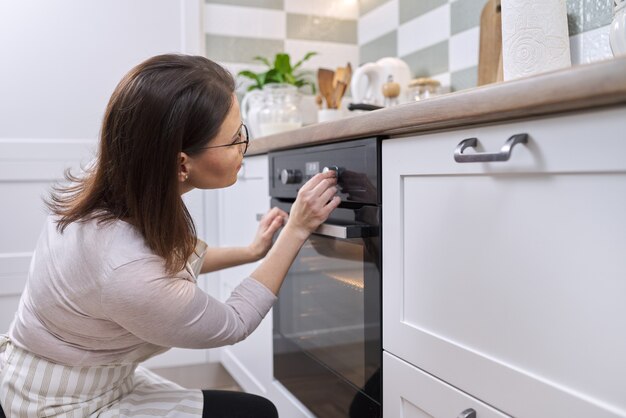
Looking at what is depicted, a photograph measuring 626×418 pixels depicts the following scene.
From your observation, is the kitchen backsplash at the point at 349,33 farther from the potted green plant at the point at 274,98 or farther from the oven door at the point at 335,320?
the oven door at the point at 335,320

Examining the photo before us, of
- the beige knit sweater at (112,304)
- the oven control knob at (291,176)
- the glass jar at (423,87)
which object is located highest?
the glass jar at (423,87)

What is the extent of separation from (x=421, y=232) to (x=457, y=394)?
0.25 m

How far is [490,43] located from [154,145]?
1065mm

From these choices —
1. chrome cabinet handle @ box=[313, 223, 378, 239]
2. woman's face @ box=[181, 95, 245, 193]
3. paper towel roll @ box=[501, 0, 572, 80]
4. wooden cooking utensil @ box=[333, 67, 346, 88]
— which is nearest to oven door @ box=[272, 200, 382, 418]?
chrome cabinet handle @ box=[313, 223, 378, 239]

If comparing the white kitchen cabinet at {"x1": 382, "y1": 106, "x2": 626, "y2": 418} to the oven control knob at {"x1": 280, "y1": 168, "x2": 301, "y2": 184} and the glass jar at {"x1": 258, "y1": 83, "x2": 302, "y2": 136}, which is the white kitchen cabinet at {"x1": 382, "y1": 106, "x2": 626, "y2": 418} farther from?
the glass jar at {"x1": 258, "y1": 83, "x2": 302, "y2": 136}

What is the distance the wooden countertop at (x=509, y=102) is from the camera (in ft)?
1.93

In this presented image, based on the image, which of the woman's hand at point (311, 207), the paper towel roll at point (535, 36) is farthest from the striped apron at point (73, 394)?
the paper towel roll at point (535, 36)

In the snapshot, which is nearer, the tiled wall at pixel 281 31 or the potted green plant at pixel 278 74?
the potted green plant at pixel 278 74

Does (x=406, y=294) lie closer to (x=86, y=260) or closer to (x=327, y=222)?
(x=327, y=222)

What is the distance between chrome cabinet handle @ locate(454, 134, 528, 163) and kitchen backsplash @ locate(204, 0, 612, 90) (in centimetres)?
106

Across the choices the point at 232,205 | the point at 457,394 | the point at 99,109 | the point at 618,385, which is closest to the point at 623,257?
the point at 618,385

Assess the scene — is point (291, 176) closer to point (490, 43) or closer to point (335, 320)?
point (335, 320)

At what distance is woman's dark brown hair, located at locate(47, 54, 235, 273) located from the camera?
3.05 feet

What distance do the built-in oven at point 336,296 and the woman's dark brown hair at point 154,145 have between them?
30 centimetres
